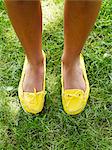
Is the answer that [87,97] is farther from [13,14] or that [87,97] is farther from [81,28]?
[13,14]

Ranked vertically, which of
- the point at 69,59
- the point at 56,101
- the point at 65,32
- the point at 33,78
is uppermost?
the point at 65,32

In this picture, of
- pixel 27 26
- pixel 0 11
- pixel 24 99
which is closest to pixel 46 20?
pixel 0 11

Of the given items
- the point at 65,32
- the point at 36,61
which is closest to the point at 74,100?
the point at 36,61

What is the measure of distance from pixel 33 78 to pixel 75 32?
36cm

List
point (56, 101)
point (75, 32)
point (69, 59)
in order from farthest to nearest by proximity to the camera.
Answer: point (56, 101) < point (69, 59) < point (75, 32)

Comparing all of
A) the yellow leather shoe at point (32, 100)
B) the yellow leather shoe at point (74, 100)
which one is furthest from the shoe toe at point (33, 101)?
the yellow leather shoe at point (74, 100)

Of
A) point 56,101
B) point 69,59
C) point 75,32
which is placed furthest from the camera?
point 56,101

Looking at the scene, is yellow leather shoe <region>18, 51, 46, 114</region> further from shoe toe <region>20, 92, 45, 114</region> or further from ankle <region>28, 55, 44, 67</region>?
ankle <region>28, 55, 44, 67</region>

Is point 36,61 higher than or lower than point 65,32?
lower

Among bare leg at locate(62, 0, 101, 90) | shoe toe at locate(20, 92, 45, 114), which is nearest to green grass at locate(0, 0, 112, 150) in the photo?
shoe toe at locate(20, 92, 45, 114)

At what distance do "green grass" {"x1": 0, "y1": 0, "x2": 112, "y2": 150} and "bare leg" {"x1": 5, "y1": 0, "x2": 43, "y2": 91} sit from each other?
14 cm

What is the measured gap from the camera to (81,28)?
125 cm

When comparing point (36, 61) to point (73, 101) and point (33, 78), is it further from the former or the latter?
point (73, 101)

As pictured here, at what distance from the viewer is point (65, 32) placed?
132cm
